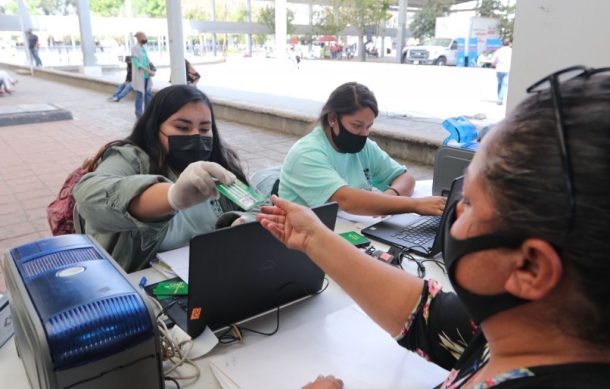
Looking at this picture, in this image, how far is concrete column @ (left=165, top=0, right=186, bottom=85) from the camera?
591 cm

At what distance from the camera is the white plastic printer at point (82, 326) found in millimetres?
762

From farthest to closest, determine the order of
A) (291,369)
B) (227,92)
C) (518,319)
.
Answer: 1. (227,92)
2. (291,369)
3. (518,319)

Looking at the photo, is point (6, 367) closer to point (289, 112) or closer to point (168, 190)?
point (168, 190)

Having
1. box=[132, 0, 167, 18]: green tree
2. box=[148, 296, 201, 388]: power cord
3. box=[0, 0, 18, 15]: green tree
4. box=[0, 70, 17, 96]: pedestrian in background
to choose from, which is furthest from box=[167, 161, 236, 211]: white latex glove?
box=[0, 0, 18, 15]: green tree

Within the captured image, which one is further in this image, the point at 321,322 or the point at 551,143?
the point at 321,322

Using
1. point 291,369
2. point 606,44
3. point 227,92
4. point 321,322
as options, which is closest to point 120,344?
point 291,369

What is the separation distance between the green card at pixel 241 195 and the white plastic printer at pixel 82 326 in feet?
1.17

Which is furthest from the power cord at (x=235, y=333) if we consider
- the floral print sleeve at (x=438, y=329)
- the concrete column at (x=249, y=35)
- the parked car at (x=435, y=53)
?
the concrete column at (x=249, y=35)

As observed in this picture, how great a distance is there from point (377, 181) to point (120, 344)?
1.87 metres

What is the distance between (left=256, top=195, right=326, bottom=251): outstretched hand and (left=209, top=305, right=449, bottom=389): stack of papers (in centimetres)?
25

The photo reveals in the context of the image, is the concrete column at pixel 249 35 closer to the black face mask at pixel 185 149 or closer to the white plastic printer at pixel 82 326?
the black face mask at pixel 185 149

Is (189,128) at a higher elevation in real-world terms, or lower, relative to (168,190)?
higher

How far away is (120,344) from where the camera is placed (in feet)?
2.65

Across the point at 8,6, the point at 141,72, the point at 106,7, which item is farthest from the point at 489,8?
the point at 8,6
